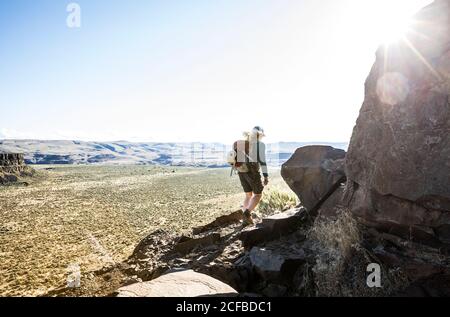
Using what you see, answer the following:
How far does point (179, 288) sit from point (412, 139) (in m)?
4.45

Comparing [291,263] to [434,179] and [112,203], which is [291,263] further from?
[112,203]

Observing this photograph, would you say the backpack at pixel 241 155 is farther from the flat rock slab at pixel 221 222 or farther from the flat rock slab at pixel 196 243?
the flat rock slab at pixel 221 222

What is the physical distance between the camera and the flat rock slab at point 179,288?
4938 mm

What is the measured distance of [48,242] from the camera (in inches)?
520

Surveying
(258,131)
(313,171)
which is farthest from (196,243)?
(313,171)

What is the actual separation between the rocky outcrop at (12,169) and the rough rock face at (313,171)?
44.2 m

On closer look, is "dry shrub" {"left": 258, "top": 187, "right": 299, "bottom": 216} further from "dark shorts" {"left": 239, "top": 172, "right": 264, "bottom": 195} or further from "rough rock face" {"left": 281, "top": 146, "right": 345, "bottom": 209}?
"rough rock face" {"left": 281, "top": 146, "right": 345, "bottom": 209}

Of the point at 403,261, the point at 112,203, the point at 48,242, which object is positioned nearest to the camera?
the point at 403,261

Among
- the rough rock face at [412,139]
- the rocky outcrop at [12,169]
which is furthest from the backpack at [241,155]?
the rocky outcrop at [12,169]

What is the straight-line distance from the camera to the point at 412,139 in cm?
597

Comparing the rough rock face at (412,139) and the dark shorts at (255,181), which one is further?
the dark shorts at (255,181)

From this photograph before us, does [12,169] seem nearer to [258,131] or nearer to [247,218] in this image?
[247,218]

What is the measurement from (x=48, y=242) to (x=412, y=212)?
483 inches
